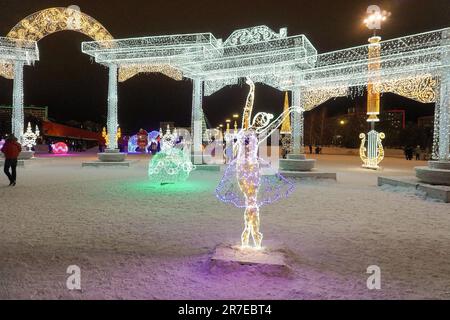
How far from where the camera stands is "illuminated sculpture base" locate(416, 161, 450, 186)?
9430mm

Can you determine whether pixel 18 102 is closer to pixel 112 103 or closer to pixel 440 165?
pixel 112 103

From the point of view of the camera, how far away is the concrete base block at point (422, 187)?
338 inches

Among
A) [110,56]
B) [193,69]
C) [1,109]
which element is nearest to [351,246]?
[193,69]

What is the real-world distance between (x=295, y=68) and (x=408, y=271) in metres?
10.1

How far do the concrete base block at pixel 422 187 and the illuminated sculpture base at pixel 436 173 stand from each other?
18 cm

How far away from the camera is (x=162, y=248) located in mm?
4773

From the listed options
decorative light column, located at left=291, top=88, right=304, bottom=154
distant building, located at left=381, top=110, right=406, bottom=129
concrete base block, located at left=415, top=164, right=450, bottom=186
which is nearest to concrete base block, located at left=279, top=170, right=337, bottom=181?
decorative light column, located at left=291, top=88, right=304, bottom=154

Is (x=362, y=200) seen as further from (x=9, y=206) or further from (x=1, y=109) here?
(x=1, y=109)

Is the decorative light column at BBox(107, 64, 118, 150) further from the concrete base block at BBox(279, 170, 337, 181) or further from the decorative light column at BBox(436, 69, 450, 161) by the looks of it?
the decorative light column at BBox(436, 69, 450, 161)

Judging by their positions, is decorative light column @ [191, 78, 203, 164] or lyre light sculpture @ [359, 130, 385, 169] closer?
decorative light column @ [191, 78, 203, 164]

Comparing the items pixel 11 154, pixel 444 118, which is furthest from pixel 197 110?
pixel 444 118

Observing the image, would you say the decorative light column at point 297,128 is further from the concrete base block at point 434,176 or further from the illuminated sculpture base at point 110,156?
the illuminated sculpture base at point 110,156

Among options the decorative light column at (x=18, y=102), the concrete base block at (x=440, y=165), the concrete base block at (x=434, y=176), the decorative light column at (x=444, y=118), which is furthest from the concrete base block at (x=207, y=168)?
the decorative light column at (x=18, y=102)

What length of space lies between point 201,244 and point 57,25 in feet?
44.3
